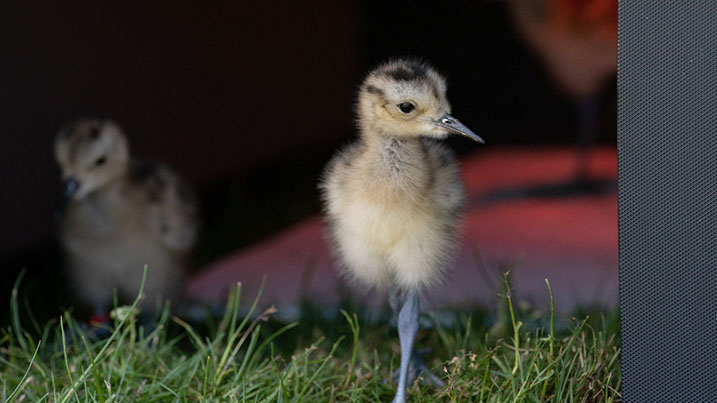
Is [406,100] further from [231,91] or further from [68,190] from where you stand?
[231,91]

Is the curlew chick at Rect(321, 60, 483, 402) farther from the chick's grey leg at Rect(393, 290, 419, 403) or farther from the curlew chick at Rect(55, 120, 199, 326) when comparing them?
the curlew chick at Rect(55, 120, 199, 326)

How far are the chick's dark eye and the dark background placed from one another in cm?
96

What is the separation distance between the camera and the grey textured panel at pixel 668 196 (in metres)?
1.55

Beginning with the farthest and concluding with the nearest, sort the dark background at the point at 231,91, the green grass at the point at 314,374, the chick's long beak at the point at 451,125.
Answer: the dark background at the point at 231,91 → the green grass at the point at 314,374 → the chick's long beak at the point at 451,125

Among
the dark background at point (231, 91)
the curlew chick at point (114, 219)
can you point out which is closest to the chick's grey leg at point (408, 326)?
the dark background at point (231, 91)

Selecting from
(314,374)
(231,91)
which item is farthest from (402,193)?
(231,91)

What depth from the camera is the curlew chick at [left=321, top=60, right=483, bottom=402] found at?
1792mm

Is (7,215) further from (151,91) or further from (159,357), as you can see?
(159,357)

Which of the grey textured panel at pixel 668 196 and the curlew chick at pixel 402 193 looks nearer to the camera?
the grey textured panel at pixel 668 196

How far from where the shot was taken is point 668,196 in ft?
5.21

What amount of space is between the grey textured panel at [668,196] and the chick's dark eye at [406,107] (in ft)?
1.30

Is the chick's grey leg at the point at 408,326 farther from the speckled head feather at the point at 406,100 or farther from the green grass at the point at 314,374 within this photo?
the speckled head feather at the point at 406,100

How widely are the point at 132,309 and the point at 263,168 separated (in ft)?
9.62

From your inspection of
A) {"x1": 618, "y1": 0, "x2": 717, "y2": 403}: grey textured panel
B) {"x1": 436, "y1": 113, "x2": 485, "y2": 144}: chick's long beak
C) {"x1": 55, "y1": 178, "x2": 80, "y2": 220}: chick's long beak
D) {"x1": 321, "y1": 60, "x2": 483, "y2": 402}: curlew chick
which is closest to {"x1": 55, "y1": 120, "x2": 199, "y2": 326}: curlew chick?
{"x1": 55, "y1": 178, "x2": 80, "y2": 220}: chick's long beak
